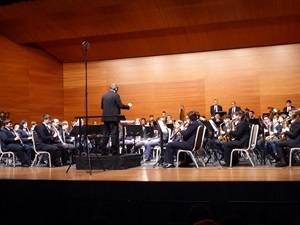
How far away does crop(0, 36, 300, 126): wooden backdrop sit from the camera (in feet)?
49.8

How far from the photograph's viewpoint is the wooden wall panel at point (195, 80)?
594 inches

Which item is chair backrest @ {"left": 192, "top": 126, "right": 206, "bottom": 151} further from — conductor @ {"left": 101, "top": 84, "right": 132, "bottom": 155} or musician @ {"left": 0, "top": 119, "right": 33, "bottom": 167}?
musician @ {"left": 0, "top": 119, "right": 33, "bottom": 167}

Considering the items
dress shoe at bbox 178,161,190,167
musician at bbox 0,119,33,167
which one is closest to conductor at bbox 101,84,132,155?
dress shoe at bbox 178,161,190,167

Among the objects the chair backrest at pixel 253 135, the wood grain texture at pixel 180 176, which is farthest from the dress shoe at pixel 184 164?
the wood grain texture at pixel 180 176

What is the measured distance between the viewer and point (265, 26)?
13.8 meters

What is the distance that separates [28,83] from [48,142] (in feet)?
25.1

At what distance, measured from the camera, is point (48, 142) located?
30.8 ft

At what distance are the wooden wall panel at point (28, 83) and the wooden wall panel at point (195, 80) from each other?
652mm

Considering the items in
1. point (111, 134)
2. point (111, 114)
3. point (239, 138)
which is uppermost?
point (111, 114)

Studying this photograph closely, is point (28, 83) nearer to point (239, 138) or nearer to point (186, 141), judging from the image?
point (186, 141)

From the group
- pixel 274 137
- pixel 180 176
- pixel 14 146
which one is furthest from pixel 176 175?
pixel 14 146
